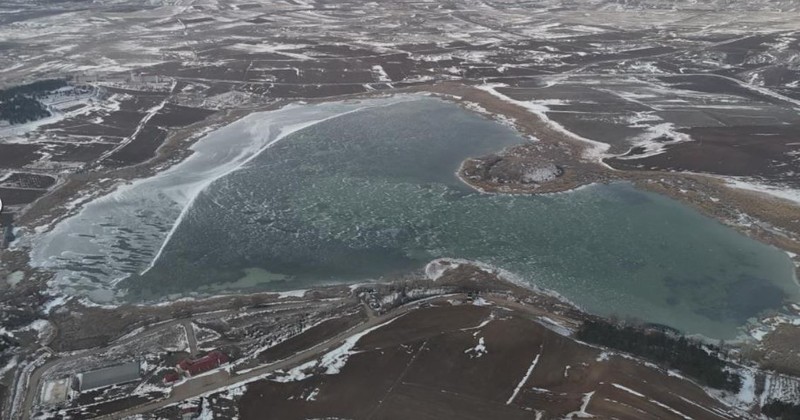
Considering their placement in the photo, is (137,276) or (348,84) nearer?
(137,276)

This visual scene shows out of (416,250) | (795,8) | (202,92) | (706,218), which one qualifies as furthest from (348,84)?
(795,8)

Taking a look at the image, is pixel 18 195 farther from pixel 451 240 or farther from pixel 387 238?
pixel 451 240

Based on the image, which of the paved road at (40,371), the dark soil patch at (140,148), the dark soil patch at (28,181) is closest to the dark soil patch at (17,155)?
the dark soil patch at (28,181)

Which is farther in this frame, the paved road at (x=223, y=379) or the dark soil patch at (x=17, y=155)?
the dark soil patch at (x=17, y=155)

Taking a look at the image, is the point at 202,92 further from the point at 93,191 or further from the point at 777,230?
the point at 777,230

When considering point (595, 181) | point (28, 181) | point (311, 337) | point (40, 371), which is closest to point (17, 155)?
point (28, 181)

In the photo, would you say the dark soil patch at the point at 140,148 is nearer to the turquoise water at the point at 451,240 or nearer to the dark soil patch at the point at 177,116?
the dark soil patch at the point at 177,116
